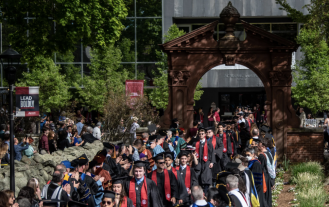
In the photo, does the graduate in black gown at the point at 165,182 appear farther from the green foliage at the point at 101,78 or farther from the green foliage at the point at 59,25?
the green foliage at the point at 101,78

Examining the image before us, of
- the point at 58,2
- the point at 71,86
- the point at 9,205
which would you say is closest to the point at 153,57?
the point at 71,86

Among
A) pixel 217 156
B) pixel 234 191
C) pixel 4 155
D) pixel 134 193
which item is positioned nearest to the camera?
pixel 234 191

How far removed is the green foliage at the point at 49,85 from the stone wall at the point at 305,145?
1779 centimetres

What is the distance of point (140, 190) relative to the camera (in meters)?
8.52

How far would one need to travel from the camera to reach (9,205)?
667 cm

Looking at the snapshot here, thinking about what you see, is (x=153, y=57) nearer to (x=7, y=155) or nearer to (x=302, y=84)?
(x=302, y=84)

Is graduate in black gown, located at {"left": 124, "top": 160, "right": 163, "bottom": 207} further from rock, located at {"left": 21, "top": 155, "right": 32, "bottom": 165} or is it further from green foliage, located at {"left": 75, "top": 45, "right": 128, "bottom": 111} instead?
green foliage, located at {"left": 75, "top": 45, "right": 128, "bottom": 111}

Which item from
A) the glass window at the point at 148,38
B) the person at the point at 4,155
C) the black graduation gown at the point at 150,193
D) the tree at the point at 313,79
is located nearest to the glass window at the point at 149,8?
the glass window at the point at 148,38

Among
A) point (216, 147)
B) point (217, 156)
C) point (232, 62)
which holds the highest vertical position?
point (232, 62)

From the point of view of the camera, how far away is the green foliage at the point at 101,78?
1319 inches

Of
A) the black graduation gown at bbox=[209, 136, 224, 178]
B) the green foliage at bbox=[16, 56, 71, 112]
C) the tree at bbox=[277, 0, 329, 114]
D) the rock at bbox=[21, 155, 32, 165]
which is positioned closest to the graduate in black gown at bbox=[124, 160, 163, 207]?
the rock at bbox=[21, 155, 32, 165]

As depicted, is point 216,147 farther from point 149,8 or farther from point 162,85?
point 149,8

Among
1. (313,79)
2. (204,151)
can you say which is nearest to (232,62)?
(204,151)

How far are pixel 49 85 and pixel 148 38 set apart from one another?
27.8 ft
